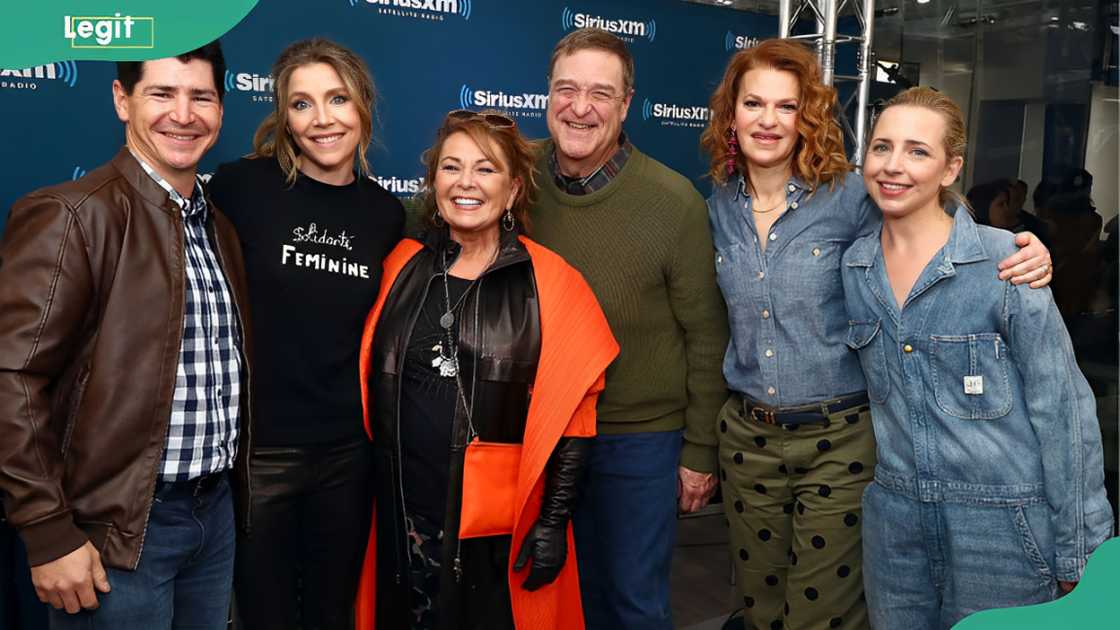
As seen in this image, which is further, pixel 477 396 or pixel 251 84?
pixel 251 84

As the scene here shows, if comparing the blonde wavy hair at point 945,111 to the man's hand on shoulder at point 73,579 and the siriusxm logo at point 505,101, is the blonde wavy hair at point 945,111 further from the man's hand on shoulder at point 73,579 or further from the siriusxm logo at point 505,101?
the siriusxm logo at point 505,101

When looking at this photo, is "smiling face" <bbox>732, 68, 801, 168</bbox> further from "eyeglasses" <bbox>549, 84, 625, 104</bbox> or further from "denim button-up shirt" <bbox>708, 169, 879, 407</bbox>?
"eyeglasses" <bbox>549, 84, 625, 104</bbox>

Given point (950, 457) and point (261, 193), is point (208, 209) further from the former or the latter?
point (950, 457)

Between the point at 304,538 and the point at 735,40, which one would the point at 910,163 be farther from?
the point at 735,40

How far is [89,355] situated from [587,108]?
1408 mm

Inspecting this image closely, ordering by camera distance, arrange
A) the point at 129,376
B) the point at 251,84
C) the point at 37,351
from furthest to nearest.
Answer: the point at 251,84, the point at 129,376, the point at 37,351

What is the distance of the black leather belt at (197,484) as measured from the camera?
5.84ft

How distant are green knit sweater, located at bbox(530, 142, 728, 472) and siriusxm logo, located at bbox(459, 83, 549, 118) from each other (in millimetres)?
2169

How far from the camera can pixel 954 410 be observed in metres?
2.01

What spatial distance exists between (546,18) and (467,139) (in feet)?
9.47

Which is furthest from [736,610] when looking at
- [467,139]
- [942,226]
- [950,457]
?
[467,139]

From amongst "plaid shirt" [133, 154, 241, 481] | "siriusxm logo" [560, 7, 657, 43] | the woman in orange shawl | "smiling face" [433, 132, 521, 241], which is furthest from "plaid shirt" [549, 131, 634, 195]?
"siriusxm logo" [560, 7, 657, 43]

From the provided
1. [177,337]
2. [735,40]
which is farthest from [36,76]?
[735,40]

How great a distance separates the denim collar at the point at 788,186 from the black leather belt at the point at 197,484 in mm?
1501
